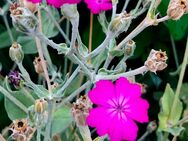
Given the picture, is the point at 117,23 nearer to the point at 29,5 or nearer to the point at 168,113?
the point at 29,5

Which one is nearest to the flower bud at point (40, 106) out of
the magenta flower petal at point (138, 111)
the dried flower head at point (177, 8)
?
the magenta flower petal at point (138, 111)

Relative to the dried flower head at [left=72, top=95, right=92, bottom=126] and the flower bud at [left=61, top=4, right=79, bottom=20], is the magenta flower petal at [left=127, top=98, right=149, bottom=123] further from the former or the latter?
the flower bud at [left=61, top=4, right=79, bottom=20]

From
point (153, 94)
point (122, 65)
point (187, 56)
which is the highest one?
point (122, 65)

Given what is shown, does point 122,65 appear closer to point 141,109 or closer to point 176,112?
point 141,109

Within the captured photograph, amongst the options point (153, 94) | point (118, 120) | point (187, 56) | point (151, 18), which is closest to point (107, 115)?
point (118, 120)

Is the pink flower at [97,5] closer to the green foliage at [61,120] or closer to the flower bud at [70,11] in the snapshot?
the flower bud at [70,11]

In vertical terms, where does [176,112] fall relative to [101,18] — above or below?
below

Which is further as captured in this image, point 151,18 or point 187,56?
point 187,56
